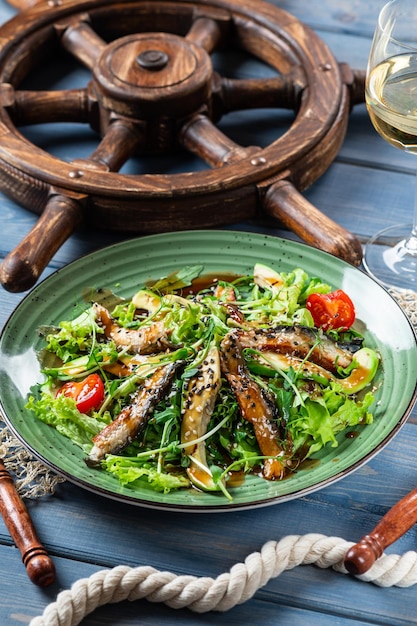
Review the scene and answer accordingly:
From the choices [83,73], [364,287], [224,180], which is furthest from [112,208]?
[83,73]

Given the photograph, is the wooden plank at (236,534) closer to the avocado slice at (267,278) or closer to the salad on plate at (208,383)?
the salad on plate at (208,383)

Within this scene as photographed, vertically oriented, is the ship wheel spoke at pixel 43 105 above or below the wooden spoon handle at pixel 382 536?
above

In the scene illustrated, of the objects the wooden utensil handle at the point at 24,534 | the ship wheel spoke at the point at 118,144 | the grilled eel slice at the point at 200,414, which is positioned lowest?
the wooden utensil handle at the point at 24,534

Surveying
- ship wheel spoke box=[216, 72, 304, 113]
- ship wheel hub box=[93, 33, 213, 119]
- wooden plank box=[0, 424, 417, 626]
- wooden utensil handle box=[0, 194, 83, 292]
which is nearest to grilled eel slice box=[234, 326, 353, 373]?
wooden plank box=[0, 424, 417, 626]

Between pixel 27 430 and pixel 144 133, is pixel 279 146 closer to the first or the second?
pixel 144 133

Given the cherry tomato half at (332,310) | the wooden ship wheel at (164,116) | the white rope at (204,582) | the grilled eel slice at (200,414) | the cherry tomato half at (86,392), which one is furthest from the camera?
the wooden ship wheel at (164,116)

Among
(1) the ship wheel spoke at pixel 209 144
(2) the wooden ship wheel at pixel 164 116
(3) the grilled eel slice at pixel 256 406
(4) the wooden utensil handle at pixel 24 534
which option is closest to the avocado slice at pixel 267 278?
(2) the wooden ship wheel at pixel 164 116
